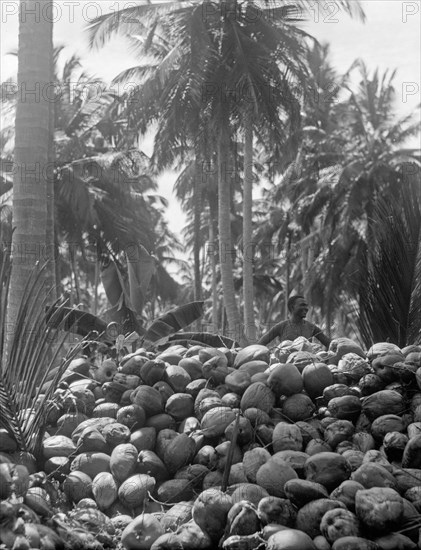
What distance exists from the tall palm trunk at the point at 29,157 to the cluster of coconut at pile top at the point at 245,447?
2091 mm

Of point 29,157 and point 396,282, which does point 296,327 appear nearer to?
point 396,282

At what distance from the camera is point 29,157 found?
654cm

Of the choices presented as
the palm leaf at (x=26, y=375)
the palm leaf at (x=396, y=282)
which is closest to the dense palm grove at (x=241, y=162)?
the palm leaf at (x=396, y=282)

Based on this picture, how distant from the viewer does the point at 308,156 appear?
28922mm

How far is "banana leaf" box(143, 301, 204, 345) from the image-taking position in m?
6.36

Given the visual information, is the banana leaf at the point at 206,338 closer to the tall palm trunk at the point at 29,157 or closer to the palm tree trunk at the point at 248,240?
the tall palm trunk at the point at 29,157

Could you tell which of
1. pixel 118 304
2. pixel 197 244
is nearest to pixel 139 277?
pixel 118 304

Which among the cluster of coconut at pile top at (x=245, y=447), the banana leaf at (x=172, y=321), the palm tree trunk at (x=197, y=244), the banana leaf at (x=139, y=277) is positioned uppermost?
the palm tree trunk at (x=197, y=244)

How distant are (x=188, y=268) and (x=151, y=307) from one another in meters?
13.4

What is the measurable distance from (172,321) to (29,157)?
6.53ft

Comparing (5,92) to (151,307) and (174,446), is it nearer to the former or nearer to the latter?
(151,307)

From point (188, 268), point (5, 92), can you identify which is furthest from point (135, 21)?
point (188, 268)

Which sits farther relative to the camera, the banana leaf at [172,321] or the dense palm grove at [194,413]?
the banana leaf at [172,321]

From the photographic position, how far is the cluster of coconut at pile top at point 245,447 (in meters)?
3.10
